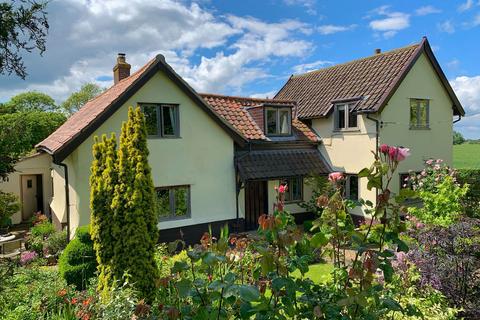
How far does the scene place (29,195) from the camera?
21969 mm

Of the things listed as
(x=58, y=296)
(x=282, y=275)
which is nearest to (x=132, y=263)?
(x=58, y=296)

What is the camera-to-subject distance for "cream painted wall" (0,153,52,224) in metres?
20.7

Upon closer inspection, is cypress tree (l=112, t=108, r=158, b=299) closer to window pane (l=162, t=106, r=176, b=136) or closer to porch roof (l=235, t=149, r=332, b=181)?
window pane (l=162, t=106, r=176, b=136)

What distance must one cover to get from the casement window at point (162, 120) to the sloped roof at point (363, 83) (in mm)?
7492

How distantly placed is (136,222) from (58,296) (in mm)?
2015

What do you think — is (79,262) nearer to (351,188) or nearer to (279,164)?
(279,164)

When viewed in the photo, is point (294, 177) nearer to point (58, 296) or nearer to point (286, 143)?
point (286, 143)

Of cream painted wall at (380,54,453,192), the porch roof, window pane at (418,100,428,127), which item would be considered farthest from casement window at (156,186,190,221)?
window pane at (418,100,428,127)

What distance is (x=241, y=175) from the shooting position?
14.7 m

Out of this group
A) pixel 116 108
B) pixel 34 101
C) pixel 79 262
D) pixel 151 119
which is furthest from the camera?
pixel 34 101

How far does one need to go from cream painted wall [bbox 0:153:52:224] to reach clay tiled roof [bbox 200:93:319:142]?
11575 millimetres

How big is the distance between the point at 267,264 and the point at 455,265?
4.94 m

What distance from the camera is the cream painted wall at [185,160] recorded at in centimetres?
1226

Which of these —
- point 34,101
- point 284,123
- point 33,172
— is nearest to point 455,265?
point 284,123
